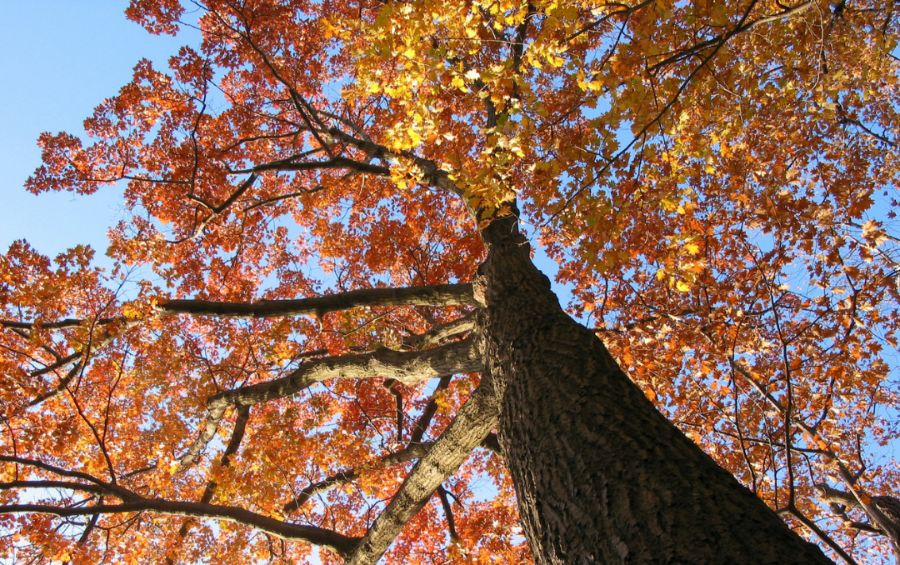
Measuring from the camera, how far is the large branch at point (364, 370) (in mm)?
5453

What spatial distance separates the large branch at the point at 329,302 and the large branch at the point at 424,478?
1.83 m

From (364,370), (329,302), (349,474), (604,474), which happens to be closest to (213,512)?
(364,370)

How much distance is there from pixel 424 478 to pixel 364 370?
1.53 metres

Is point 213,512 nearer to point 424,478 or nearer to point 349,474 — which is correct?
point 424,478

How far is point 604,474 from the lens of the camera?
239 cm

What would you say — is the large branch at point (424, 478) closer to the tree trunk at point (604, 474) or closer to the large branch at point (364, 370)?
the large branch at point (364, 370)

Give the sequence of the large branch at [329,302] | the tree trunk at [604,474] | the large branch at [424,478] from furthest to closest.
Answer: the large branch at [329,302] < the large branch at [424,478] < the tree trunk at [604,474]

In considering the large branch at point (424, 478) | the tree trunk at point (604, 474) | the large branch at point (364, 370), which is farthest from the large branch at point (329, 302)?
the tree trunk at point (604, 474)

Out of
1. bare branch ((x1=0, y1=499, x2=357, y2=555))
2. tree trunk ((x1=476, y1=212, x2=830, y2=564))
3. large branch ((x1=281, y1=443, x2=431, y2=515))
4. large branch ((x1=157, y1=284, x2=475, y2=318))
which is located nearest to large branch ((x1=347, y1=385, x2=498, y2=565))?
bare branch ((x1=0, y1=499, x2=357, y2=555))

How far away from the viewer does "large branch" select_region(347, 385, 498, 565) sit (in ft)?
15.7

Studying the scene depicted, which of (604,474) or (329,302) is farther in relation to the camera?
(329,302)

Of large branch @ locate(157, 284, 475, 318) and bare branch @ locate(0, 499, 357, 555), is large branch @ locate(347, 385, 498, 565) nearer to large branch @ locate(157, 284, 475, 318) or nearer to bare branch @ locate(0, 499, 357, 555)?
bare branch @ locate(0, 499, 357, 555)

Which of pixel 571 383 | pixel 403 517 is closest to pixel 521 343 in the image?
pixel 571 383

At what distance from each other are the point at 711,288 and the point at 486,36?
5.93m
